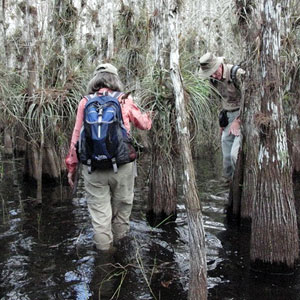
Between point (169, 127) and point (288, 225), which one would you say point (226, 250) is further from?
point (169, 127)

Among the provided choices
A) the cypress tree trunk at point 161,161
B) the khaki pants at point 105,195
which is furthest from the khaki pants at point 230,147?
the khaki pants at point 105,195

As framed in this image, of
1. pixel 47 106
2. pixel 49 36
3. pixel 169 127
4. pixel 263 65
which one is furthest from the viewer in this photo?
pixel 49 36

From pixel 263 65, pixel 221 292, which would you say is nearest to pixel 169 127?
pixel 263 65

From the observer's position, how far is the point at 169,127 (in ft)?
19.7

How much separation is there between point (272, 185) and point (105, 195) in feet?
6.54

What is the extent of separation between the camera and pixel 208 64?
6.52 metres

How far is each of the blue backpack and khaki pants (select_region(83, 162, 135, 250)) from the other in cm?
19

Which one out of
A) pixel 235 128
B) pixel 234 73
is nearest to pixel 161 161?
pixel 235 128

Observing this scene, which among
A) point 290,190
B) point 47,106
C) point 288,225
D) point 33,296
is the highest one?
point 47,106

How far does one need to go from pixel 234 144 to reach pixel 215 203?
1.62 meters

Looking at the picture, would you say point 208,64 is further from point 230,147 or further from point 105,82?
point 105,82

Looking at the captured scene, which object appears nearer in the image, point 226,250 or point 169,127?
point 226,250

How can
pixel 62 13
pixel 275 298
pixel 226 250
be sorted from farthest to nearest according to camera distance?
pixel 62 13, pixel 226 250, pixel 275 298

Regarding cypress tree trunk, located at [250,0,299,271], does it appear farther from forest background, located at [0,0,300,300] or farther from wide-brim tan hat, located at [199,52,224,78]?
wide-brim tan hat, located at [199,52,224,78]
